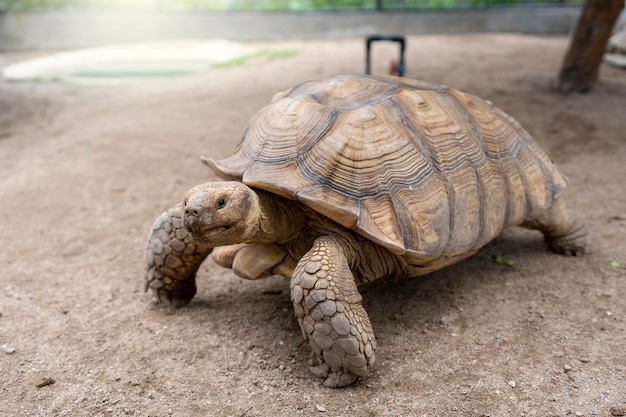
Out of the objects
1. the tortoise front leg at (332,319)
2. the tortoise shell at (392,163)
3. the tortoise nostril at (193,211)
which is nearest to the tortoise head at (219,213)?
the tortoise nostril at (193,211)

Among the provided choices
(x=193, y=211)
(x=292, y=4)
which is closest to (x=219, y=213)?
(x=193, y=211)

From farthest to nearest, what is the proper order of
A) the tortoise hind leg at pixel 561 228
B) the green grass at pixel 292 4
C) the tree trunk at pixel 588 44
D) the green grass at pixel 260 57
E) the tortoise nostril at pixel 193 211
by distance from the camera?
the green grass at pixel 292 4 → the green grass at pixel 260 57 → the tree trunk at pixel 588 44 → the tortoise hind leg at pixel 561 228 → the tortoise nostril at pixel 193 211

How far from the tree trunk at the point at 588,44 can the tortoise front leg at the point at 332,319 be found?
6.04m

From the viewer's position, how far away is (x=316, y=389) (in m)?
2.21

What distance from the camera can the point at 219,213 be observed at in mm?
2080

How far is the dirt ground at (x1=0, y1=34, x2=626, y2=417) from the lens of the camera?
2143mm

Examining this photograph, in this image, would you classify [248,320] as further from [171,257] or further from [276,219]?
[276,219]

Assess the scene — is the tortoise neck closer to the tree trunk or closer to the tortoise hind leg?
the tortoise hind leg

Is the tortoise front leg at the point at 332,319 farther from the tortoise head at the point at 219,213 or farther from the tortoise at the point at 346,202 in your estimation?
the tortoise head at the point at 219,213

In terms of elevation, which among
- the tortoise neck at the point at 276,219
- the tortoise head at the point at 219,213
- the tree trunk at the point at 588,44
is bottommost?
the tree trunk at the point at 588,44

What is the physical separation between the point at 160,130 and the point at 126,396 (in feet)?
14.1

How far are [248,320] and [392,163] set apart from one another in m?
1.10

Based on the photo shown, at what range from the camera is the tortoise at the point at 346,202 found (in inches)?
85.1

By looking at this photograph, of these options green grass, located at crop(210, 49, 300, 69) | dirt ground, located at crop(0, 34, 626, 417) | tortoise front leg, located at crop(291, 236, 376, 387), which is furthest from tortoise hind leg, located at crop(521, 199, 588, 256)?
green grass, located at crop(210, 49, 300, 69)
